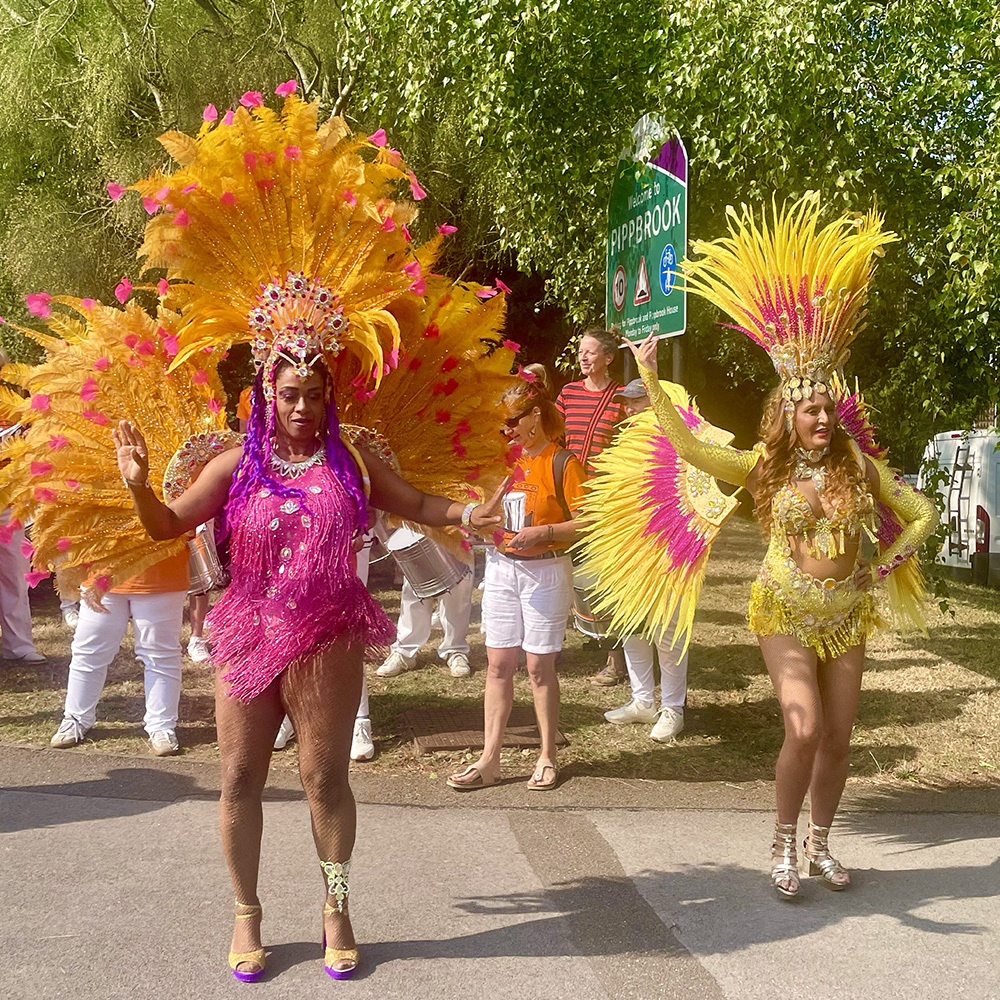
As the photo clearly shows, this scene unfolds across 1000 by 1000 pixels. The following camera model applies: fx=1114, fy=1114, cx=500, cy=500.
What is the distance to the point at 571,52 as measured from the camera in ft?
24.3

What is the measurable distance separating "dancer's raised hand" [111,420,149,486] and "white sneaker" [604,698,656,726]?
12.5 ft

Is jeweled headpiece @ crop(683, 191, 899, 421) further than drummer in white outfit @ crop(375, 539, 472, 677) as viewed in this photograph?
No

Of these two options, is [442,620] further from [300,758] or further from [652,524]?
[300,758]

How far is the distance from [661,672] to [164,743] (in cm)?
281

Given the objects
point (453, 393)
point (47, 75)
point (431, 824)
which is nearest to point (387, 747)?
point (431, 824)

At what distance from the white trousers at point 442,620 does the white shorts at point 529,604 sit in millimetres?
2200

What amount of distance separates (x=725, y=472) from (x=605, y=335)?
7.73 feet

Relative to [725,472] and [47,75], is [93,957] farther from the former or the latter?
[47,75]

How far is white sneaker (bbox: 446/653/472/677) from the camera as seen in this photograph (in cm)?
772

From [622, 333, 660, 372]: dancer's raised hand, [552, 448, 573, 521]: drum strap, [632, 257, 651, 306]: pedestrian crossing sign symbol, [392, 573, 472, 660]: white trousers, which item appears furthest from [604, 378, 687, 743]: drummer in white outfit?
[622, 333, 660, 372]: dancer's raised hand

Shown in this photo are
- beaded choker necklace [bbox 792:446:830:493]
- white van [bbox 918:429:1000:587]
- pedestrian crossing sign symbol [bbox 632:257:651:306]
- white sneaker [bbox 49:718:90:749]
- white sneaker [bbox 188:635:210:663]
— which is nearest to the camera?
beaded choker necklace [bbox 792:446:830:493]

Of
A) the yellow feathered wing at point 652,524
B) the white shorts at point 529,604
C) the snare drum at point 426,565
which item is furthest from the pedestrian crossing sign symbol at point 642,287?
the white shorts at point 529,604

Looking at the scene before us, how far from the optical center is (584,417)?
6.66m

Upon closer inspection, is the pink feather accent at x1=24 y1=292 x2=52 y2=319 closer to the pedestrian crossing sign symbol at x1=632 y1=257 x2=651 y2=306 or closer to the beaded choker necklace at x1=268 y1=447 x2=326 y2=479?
the beaded choker necklace at x1=268 y1=447 x2=326 y2=479
